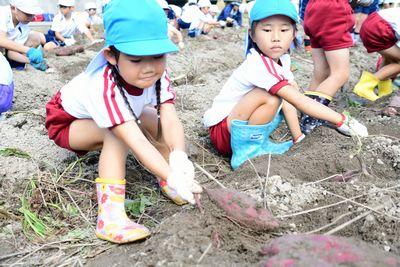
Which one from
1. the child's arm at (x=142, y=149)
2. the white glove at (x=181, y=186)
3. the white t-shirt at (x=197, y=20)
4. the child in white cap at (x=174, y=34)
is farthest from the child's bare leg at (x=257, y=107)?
the white t-shirt at (x=197, y=20)

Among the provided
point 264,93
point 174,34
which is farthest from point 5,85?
point 174,34

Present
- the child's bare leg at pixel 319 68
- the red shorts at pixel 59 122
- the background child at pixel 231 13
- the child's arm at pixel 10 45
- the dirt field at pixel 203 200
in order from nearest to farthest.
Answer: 1. the dirt field at pixel 203 200
2. the red shorts at pixel 59 122
3. the child's bare leg at pixel 319 68
4. the child's arm at pixel 10 45
5. the background child at pixel 231 13

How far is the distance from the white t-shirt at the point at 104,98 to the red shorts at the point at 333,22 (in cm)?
135

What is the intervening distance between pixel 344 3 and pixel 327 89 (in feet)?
1.84

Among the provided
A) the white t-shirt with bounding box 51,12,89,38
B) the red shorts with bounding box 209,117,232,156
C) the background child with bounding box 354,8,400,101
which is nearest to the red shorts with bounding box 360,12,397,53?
the background child with bounding box 354,8,400,101

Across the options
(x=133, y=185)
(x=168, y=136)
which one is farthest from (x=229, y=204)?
(x=133, y=185)

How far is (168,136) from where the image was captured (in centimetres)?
196

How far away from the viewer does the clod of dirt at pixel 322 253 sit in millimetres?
1127

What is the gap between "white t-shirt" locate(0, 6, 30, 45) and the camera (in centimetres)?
468

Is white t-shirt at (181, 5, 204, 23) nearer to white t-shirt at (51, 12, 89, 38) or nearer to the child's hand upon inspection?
white t-shirt at (51, 12, 89, 38)

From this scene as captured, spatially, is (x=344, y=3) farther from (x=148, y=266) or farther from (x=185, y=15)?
(x=185, y=15)

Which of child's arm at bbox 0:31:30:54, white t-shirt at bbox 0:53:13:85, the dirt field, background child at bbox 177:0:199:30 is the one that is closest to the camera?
the dirt field

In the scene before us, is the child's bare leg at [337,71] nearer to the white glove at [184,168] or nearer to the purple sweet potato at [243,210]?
the white glove at [184,168]

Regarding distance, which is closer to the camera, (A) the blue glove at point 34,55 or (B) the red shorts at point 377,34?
(B) the red shorts at point 377,34
